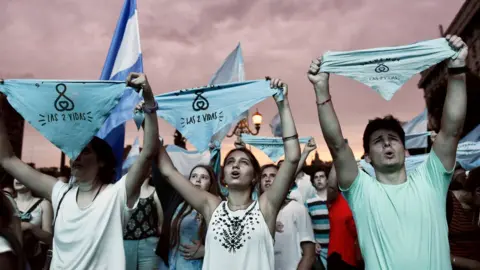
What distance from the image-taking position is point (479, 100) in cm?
1327

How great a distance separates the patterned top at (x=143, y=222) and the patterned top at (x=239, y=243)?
1.75 meters

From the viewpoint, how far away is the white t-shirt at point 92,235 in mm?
2871

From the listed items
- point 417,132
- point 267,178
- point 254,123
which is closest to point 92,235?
point 267,178

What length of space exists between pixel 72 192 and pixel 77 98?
0.73 m

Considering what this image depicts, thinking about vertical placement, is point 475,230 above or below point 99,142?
below

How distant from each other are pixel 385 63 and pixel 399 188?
938 mm

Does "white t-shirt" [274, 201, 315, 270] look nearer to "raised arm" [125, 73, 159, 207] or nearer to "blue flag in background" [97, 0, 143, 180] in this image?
"blue flag in background" [97, 0, 143, 180]

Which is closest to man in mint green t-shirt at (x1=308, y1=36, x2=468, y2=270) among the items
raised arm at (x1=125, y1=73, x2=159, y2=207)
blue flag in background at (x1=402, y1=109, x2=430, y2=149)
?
raised arm at (x1=125, y1=73, x2=159, y2=207)

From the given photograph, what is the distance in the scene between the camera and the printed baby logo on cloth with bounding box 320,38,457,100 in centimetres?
307

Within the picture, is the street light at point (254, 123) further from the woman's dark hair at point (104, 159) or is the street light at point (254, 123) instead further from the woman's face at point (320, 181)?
the woman's dark hair at point (104, 159)

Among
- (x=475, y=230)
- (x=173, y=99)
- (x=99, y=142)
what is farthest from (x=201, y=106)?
(x=475, y=230)

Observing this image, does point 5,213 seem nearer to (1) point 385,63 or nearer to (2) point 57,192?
(2) point 57,192

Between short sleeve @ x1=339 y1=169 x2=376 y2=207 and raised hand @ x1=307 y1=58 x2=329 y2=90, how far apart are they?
625 millimetres

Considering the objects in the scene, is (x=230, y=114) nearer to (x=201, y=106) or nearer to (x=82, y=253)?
(x=201, y=106)
